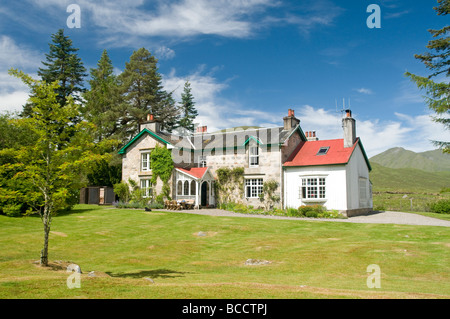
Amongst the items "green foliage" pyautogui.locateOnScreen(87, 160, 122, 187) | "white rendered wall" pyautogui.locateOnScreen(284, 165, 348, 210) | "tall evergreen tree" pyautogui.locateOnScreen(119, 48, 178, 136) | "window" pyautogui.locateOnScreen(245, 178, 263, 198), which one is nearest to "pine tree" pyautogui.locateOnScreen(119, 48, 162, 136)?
"tall evergreen tree" pyautogui.locateOnScreen(119, 48, 178, 136)

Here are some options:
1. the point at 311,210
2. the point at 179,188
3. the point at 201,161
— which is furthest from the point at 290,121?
Result: the point at 179,188

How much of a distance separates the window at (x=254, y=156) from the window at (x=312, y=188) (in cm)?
521

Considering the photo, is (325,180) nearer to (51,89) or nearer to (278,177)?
(278,177)

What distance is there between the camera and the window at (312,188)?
3108 cm

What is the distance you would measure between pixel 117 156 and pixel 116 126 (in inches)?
296

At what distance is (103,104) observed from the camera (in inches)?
2084

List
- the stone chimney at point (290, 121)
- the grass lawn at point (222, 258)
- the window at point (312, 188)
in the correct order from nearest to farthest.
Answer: the grass lawn at point (222, 258), the window at point (312, 188), the stone chimney at point (290, 121)

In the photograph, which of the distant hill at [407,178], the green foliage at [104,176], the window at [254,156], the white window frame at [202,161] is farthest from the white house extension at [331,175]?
the distant hill at [407,178]

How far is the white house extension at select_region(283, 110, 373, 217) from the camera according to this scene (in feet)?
98.9

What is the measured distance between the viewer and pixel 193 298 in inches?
291


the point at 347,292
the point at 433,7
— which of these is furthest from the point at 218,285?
the point at 433,7

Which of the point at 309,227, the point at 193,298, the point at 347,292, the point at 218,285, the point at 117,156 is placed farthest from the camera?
the point at 117,156

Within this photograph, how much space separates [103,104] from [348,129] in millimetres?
37291

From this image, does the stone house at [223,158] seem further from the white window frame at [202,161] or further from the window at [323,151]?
the window at [323,151]
